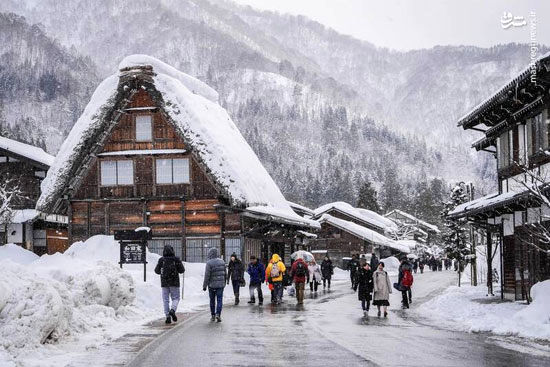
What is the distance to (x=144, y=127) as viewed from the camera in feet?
115

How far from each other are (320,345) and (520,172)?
12366 millimetres

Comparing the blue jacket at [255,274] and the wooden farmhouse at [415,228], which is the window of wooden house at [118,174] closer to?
the blue jacket at [255,274]

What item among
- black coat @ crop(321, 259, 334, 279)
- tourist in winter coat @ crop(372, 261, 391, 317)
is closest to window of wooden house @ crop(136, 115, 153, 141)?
black coat @ crop(321, 259, 334, 279)

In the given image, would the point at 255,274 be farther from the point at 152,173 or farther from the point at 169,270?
the point at 152,173

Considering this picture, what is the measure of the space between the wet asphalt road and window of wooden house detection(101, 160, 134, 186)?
19.3 metres

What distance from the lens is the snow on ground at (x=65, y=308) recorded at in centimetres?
1042

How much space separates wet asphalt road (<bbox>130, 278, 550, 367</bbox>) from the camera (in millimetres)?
9703

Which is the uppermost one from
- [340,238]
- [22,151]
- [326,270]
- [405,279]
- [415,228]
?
[22,151]

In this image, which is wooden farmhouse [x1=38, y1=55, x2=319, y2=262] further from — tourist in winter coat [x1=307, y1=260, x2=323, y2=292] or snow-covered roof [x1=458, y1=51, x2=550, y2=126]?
snow-covered roof [x1=458, y1=51, x2=550, y2=126]

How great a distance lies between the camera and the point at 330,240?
212 ft

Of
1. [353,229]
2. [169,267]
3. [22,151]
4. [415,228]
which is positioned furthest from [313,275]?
[415,228]

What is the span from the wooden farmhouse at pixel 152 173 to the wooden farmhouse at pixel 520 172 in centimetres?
1217

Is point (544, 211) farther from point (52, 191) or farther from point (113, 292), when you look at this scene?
point (52, 191)

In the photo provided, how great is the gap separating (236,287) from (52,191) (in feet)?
48.2
